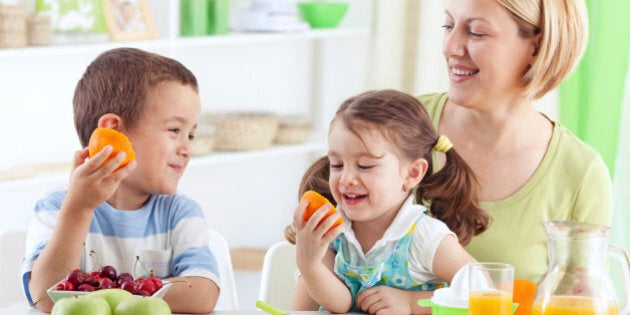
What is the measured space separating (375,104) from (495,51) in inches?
14.2

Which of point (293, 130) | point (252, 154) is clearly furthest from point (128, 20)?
point (293, 130)

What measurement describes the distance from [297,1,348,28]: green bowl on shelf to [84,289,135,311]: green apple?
2.53 metres

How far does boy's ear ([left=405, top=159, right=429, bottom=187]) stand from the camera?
189 centimetres

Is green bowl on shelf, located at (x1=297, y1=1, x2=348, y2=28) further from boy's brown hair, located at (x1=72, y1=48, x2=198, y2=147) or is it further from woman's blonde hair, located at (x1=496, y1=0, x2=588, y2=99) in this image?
boy's brown hair, located at (x1=72, y1=48, x2=198, y2=147)

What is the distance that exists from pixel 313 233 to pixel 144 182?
476 mm

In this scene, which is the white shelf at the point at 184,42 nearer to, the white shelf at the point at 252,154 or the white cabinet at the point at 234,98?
the white cabinet at the point at 234,98

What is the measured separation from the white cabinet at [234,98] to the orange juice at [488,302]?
196cm

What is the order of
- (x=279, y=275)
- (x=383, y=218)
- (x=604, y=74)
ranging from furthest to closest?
(x=604, y=74) < (x=279, y=275) < (x=383, y=218)

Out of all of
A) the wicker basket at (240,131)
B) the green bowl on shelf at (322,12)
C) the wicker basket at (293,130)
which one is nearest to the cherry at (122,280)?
the wicker basket at (240,131)

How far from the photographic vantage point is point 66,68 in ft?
11.2

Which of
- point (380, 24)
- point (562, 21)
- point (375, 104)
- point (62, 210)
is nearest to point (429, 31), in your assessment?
point (380, 24)

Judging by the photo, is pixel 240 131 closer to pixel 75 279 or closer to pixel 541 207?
pixel 541 207

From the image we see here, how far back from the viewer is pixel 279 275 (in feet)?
7.21

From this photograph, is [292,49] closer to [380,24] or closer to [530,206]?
[380,24]
